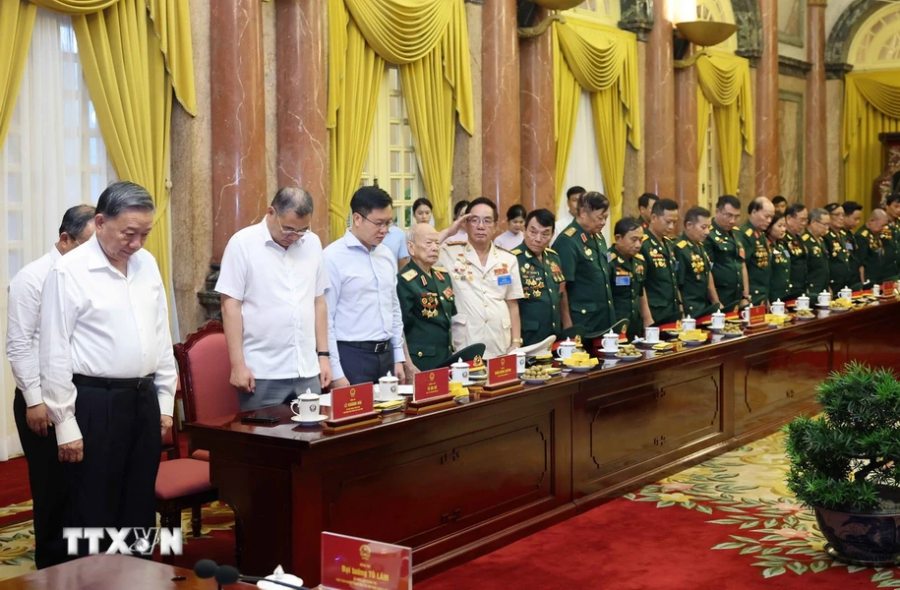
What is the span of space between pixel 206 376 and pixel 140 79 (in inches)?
109

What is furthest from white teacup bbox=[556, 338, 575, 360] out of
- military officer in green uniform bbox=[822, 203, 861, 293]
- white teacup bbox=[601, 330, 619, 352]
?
military officer in green uniform bbox=[822, 203, 861, 293]

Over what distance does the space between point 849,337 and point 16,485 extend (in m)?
5.18

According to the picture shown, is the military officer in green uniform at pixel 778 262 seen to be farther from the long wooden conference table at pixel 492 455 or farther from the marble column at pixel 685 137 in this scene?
the marble column at pixel 685 137

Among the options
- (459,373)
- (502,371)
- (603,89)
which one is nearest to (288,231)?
(459,373)

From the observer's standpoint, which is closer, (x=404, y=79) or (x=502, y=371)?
(x=502, y=371)

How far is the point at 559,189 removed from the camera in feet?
32.4

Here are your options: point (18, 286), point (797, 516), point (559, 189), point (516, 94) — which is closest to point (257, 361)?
point (18, 286)

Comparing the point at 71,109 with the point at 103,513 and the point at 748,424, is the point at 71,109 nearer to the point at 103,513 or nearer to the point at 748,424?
the point at 103,513

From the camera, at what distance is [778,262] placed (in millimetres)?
8289

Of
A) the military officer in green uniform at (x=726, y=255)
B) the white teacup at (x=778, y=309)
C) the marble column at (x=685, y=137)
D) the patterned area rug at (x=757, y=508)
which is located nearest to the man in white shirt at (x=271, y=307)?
the patterned area rug at (x=757, y=508)

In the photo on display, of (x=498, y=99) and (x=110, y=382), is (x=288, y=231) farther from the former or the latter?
(x=498, y=99)

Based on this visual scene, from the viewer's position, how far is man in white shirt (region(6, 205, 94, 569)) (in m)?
3.32

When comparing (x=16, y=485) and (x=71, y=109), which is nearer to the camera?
(x=16, y=485)

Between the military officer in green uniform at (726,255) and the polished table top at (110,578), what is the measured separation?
239 inches
